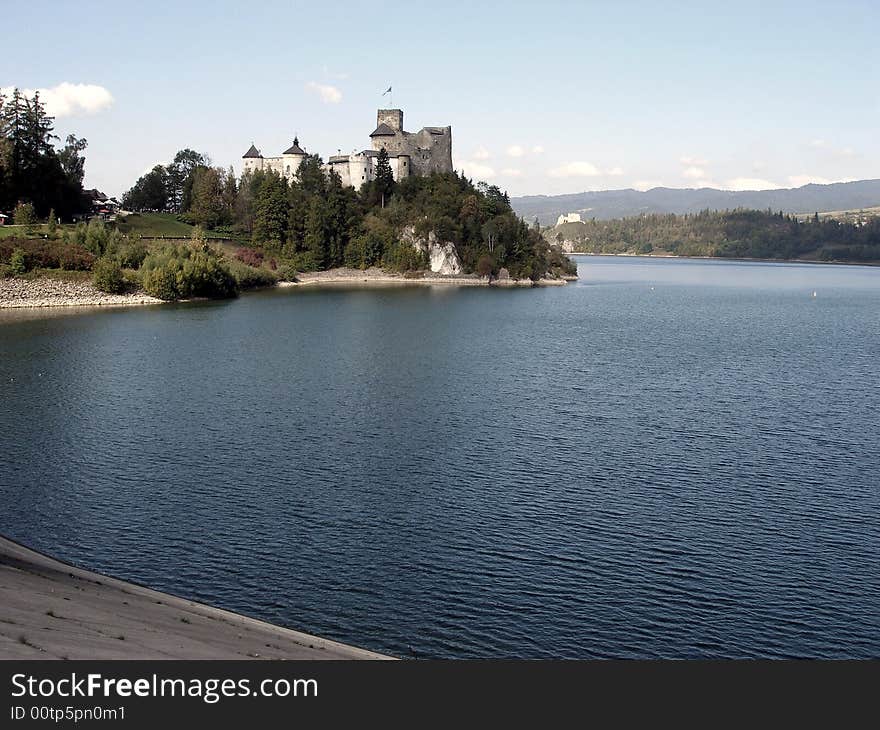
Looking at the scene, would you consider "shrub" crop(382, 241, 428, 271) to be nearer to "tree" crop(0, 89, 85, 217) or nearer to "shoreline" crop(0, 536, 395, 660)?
"tree" crop(0, 89, 85, 217)

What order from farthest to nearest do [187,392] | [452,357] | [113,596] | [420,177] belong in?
[420,177] < [452,357] < [187,392] < [113,596]

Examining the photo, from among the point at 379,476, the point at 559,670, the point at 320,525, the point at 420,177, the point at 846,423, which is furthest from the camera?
the point at 420,177

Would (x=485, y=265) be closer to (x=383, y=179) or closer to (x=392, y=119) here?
(x=383, y=179)

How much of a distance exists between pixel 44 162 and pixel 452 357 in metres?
64.8

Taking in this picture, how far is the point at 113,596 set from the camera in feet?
52.0

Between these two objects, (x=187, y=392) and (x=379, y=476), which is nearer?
(x=379, y=476)

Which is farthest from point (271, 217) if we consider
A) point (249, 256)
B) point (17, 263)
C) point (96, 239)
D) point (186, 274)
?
point (17, 263)

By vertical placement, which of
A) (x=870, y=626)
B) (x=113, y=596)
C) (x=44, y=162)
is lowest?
(x=870, y=626)

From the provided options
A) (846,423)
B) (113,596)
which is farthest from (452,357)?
(113,596)

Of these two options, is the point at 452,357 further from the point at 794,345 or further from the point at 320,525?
the point at 320,525

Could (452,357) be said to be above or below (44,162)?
below

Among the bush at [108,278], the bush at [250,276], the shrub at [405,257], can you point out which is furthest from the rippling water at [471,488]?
the shrub at [405,257]

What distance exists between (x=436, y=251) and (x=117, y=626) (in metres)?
96.6

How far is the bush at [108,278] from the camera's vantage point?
73.0 m
